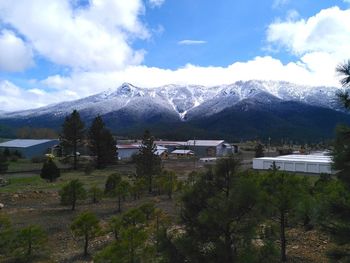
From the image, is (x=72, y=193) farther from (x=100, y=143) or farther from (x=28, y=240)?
(x=100, y=143)

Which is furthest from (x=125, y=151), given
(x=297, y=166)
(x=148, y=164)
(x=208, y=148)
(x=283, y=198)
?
(x=283, y=198)

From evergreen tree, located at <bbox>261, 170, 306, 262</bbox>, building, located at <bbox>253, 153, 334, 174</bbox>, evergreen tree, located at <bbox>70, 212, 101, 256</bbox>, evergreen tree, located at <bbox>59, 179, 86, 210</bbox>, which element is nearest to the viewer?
evergreen tree, located at <bbox>261, 170, 306, 262</bbox>

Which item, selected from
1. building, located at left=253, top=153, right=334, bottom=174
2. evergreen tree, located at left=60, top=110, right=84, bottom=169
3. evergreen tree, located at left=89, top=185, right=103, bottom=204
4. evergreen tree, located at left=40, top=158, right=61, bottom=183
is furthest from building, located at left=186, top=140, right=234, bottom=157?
evergreen tree, located at left=89, top=185, right=103, bottom=204

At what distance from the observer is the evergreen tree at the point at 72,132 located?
5712 cm

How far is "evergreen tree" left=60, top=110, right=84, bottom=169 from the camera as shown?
57125 mm

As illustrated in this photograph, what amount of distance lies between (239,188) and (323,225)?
194 cm

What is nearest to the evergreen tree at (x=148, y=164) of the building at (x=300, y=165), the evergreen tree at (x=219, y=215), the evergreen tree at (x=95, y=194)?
the evergreen tree at (x=95, y=194)

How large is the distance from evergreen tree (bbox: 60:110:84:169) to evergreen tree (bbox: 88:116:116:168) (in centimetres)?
166

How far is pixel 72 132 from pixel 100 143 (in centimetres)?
441

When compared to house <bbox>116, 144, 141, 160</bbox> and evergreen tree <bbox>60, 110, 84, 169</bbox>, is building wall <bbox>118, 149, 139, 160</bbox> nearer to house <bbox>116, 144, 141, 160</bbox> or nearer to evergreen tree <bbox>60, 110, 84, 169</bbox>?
house <bbox>116, 144, 141, 160</bbox>

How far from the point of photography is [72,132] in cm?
5772

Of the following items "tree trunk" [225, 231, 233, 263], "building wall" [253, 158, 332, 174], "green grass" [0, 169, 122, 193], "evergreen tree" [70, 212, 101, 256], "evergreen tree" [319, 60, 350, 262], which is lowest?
"green grass" [0, 169, 122, 193]

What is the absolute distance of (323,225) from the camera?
830 centimetres

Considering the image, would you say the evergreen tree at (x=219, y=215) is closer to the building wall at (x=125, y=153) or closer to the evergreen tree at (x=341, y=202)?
the evergreen tree at (x=341, y=202)
